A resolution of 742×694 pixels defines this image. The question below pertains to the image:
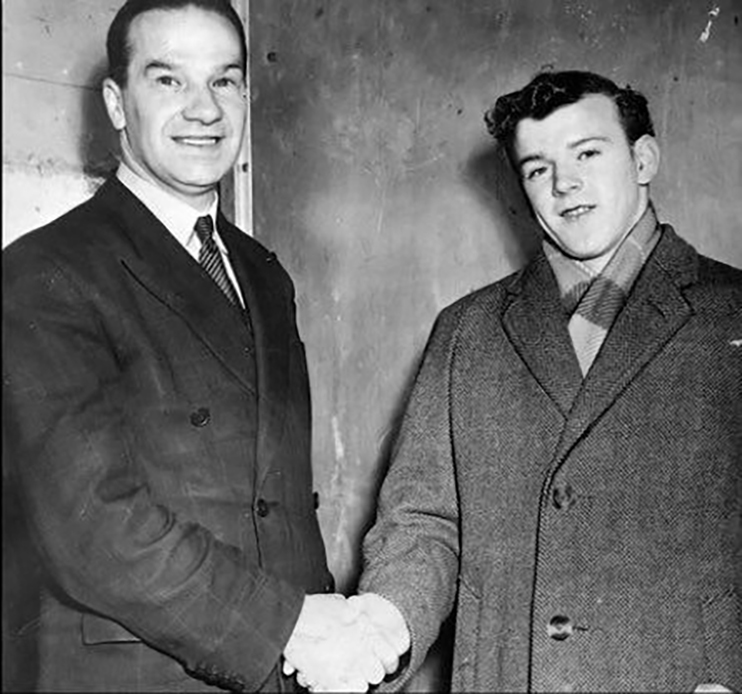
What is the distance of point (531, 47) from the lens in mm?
2326

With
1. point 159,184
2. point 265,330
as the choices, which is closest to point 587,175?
point 265,330

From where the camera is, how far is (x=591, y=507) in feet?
5.42

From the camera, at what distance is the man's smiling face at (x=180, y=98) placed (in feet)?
5.18

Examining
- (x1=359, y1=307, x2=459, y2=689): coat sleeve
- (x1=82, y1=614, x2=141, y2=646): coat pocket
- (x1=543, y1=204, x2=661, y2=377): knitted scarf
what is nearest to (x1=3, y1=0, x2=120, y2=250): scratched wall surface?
(x1=82, y1=614, x2=141, y2=646): coat pocket

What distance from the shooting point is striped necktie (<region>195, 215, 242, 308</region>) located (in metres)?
1.67

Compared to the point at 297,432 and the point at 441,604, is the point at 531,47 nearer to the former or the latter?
the point at 297,432

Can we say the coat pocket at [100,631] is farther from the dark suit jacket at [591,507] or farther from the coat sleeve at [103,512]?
the dark suit jacket at [591,507]

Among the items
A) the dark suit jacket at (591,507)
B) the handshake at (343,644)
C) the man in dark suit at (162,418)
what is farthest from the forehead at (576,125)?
the handshake at (343,644)

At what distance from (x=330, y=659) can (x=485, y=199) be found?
3.95ft

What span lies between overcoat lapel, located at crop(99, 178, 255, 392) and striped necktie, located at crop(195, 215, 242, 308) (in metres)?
0.04

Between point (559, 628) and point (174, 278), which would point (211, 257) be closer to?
point (174, 278)

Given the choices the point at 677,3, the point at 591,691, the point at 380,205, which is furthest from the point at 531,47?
the point at 591,691

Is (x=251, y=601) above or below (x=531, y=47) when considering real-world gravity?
below

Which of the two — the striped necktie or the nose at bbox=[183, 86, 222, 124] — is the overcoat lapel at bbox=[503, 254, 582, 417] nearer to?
the striped necktie
